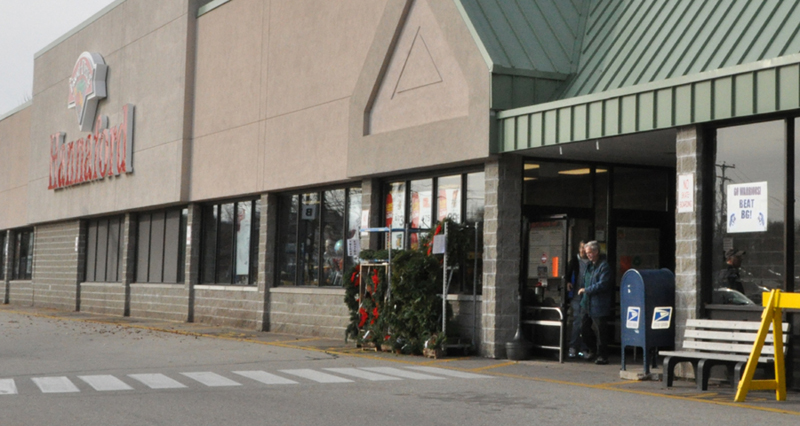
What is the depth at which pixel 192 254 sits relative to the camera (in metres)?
26.9

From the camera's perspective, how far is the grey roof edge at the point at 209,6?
2575cm

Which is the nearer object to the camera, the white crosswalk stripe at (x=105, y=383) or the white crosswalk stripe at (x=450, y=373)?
the white crosswalk stripe at (x=105, y=383)

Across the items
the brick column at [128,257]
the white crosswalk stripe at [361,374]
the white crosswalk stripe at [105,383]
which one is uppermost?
the brick column at [128,257]

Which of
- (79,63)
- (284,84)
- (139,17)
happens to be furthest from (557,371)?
(79,63)

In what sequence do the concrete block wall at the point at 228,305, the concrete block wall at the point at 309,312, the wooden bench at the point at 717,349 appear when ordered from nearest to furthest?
the wooden bench at the point at 717,349 → the concrete block wall at the point at 309,312 → the concrete block wall at the point at 228,305

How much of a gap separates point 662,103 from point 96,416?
8118 mm

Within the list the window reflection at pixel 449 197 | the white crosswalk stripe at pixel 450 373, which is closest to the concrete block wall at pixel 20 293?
the window reflection at pixel 449 197

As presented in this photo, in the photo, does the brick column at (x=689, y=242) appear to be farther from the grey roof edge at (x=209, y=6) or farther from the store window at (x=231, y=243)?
the grey roof edge at (x=209, y=6)

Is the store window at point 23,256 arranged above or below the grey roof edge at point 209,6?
below

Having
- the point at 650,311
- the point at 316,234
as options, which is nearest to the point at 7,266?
the point at 316,234

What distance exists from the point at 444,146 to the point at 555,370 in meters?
4.47

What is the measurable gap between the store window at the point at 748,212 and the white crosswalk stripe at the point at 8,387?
8.70m

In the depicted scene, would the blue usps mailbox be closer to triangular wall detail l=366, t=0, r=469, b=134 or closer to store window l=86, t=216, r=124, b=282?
triangular wall detail l=366, t=0, r=469, b=134

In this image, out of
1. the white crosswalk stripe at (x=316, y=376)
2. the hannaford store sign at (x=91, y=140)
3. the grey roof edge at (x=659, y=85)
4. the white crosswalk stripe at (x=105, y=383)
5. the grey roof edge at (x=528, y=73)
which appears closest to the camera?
the grey roof edge at (x=659, y=85)
